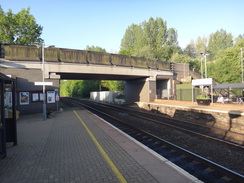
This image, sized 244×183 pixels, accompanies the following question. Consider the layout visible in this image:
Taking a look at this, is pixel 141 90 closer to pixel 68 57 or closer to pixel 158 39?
pixel 68 57

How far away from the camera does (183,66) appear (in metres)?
33.0

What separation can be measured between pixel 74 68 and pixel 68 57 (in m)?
1.46

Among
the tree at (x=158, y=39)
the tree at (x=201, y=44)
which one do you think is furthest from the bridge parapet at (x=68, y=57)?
the tree at (x=201, y=44)

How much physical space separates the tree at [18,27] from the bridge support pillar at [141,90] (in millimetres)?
23282

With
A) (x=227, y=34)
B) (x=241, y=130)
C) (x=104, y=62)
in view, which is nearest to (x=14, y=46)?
(x=104, y=62)

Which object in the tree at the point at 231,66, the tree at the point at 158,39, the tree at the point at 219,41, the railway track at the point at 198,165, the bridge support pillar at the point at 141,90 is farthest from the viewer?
the tree at the point at 219,41

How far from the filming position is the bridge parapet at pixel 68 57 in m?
16.4

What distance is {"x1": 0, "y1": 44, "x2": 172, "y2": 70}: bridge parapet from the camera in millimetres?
16406

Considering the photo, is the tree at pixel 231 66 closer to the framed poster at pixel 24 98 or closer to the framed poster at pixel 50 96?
the framed poster at pixel 50 96

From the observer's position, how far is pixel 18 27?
33250 mm

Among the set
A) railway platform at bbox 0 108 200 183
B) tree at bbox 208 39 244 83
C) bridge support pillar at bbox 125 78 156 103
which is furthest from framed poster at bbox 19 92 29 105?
tree at bbox 208 39 244 83

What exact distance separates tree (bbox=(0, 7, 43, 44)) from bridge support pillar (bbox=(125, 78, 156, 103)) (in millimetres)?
23282

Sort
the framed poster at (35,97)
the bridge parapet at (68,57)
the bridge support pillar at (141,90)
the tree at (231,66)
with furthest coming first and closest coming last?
the tree at (231,66)
the bridge support pillar at (141,90)
the framed poster at (35,97)
the bridge parapet at (68,57)

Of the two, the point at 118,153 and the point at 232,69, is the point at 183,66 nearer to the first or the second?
the point at 232,69
